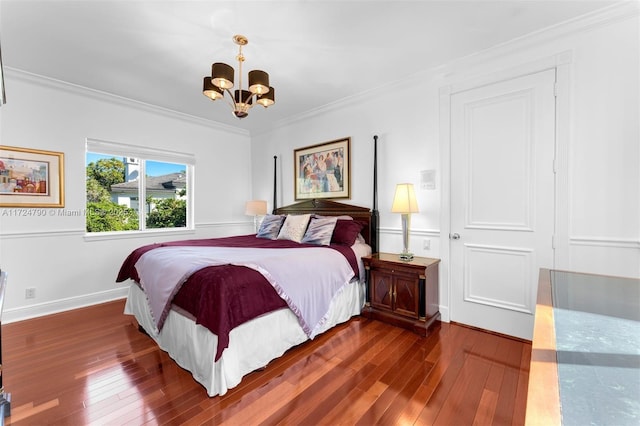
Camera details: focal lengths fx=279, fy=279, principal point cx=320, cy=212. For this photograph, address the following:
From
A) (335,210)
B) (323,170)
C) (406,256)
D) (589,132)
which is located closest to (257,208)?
(323,170)

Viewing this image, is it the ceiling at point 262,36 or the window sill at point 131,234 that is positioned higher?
the ceiling at point 262,36

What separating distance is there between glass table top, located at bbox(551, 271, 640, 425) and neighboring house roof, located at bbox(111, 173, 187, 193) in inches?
182

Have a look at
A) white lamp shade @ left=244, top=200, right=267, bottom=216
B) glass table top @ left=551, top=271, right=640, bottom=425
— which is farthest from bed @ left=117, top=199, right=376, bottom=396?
glass table top @ left=551, top=271, right=640, bottom=425

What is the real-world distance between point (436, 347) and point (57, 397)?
2.73m

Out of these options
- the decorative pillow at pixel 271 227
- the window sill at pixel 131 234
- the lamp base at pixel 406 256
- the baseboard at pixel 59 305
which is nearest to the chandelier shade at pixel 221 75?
the decorative pillow at pixel 271 227

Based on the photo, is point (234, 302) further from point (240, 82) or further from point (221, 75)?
point (240, 82)

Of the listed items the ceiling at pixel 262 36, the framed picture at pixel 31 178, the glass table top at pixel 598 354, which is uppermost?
the ceiling at pixel 262 36

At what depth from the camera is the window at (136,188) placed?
363 centimetres

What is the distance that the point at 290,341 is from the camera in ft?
7.45

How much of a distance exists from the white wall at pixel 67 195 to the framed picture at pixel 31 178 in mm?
75

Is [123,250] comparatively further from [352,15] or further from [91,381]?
[352,15]

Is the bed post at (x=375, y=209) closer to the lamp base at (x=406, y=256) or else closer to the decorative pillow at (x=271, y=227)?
the lamp base at (x=406, y=256)

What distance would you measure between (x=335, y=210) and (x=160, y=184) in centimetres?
270

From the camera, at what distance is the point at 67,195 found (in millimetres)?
3307
